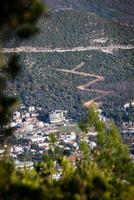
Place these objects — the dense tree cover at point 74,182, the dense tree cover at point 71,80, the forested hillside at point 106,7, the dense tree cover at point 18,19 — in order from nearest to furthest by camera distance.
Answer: the dense tree cover at point 18,19, the dense tree cover at point 74,182, the dense tree cover at point 71,80, the forested hillside at point 106,7

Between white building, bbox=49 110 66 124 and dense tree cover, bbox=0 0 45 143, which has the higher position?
dense tree cover, bbox=0 0 45 143

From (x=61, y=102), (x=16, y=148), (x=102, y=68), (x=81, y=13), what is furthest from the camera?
(x=81, y=13)

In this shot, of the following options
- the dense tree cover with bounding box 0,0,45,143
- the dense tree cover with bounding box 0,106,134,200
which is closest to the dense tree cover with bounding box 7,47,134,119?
the dense tree cover with bounding box 0,106,134,200

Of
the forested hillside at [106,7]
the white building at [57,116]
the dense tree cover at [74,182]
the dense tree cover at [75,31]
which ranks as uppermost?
the dense tree cover at [74,182]

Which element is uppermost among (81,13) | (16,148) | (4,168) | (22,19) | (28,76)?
(22,19)

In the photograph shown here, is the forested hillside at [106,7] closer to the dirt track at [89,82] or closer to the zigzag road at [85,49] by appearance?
the zigzag road at [85,49]

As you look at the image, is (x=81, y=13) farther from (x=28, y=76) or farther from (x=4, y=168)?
(x=4, y=168)

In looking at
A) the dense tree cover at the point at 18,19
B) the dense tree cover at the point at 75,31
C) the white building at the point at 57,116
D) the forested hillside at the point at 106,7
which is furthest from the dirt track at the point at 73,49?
the dense tree cover at the point at 18,19

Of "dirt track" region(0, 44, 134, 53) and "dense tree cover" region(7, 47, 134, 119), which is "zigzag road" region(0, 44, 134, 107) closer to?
"dirt track" region(0, 44, 134, 53)

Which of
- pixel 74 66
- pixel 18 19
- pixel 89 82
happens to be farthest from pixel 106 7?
pixel 18 19

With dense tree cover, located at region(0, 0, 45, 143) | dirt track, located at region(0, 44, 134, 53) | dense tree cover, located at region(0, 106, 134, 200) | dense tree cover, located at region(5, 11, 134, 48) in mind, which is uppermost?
dense tree cover, located at region(0, 0, 45, 143)

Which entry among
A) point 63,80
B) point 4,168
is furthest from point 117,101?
point 4,168
